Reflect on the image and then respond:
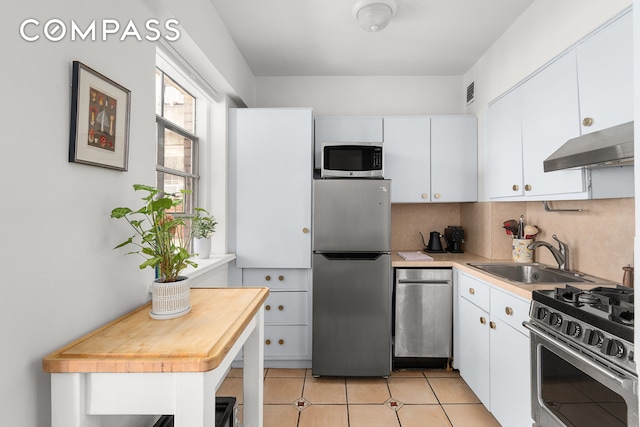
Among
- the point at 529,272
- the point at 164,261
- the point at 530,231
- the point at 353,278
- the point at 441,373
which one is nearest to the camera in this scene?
the point at 164,261

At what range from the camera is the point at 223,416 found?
1480mm

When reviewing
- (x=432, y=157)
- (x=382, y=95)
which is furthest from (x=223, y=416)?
(x=382, y=95)

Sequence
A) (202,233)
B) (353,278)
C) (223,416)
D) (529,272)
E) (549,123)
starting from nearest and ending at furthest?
(223,416), (549,123), (202,233), (529,272), (353,278)

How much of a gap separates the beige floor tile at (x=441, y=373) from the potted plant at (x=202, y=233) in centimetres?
203

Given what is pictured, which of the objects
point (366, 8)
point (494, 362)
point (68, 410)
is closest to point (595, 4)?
point (366, 8)

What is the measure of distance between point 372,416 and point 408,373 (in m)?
0.70

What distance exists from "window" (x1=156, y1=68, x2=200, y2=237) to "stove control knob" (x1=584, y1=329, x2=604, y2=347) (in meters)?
1.96

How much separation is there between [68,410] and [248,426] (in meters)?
0.84

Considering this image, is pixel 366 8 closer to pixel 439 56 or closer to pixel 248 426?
pixel 439 56

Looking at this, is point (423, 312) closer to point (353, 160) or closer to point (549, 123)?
point (353, 160)

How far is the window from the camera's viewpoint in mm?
2150

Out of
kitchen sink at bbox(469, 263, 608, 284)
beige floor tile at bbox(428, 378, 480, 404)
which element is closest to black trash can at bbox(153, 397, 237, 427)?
beige floor tile at bbox(428, 378, 480, 404)

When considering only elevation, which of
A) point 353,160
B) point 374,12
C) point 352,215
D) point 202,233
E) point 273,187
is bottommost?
point 202,233

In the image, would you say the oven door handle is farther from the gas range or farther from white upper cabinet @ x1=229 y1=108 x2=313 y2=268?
white upper cabinet @ x1=229 y1=108 x2=313 y2=268
